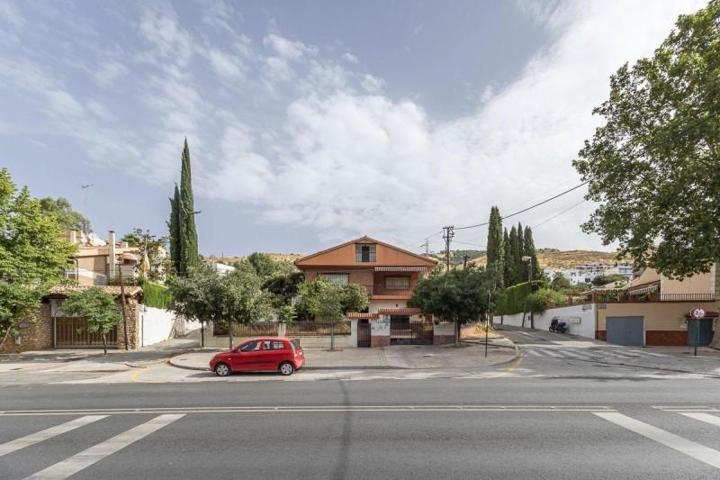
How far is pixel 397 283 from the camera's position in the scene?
3953 centimetres

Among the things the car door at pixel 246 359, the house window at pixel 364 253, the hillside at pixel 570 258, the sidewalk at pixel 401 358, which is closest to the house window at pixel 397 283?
the house window at pixel 364 253

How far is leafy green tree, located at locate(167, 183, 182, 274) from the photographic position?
38.2m

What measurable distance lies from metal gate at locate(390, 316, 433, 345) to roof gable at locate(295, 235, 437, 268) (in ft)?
38.2

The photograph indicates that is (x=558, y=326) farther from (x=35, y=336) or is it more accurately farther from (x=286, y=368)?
(x=35, y=336)

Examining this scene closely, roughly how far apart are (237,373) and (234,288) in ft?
20.8

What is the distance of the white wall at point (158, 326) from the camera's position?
92.2 feet

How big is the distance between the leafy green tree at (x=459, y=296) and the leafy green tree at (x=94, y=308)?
17.6 meters

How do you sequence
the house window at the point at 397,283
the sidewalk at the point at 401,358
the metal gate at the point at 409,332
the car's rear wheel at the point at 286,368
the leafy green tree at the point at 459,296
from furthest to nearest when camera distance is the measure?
the house window at the point at 397,283 → the metal gate at the point at 409,332 → the leafy green tree at the point at 459,296 → the sidewalk at the point at 401,358 → the car's rear wheel at the point at 286,368

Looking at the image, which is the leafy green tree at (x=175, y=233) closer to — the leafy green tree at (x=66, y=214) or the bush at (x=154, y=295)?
the bush at (x=154, y=295)

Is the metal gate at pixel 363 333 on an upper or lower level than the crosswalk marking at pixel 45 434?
lower

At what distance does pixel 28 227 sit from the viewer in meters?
24.6

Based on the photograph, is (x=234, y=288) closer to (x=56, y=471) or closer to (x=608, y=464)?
(x=56, y=471)

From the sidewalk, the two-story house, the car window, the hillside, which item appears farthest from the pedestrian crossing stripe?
the hillside

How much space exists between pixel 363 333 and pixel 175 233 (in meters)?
22.0
